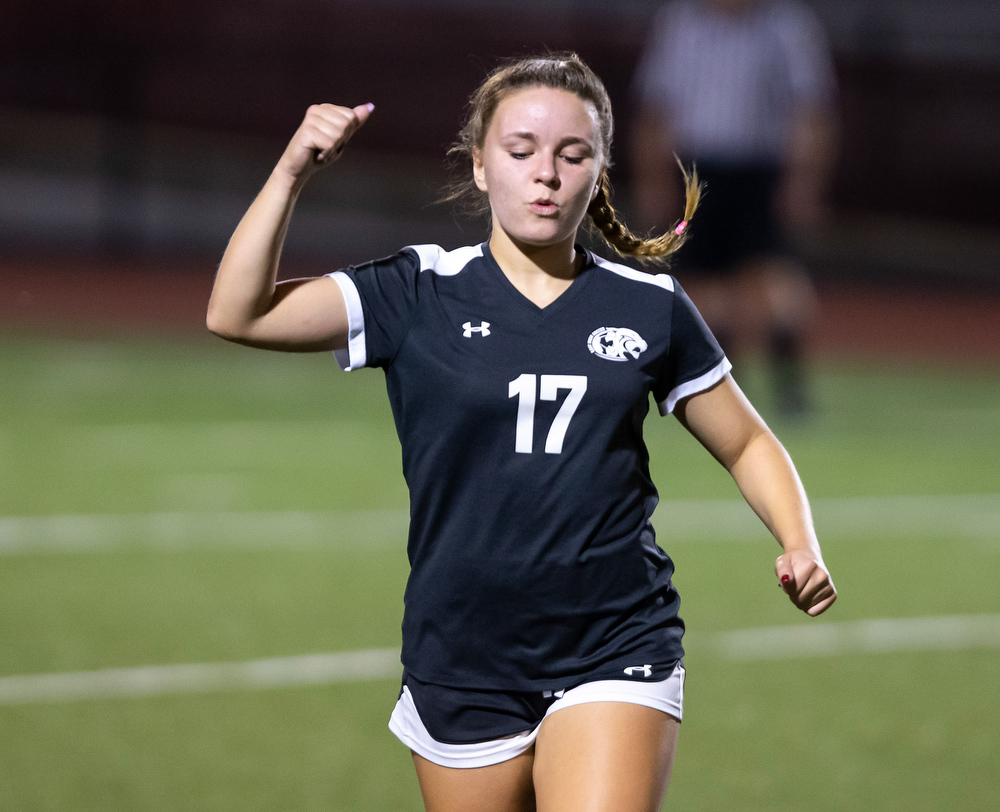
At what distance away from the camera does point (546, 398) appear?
2717 millimetres

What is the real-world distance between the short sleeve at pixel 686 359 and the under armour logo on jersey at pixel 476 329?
336 mm

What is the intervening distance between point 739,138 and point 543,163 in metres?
6.98

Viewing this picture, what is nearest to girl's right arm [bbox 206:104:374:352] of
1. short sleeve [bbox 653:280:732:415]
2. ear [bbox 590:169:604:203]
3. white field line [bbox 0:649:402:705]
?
ear [bbox 590:169:604:203]

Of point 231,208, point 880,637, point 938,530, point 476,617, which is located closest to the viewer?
point 476,617

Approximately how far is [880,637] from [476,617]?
3.11 metres

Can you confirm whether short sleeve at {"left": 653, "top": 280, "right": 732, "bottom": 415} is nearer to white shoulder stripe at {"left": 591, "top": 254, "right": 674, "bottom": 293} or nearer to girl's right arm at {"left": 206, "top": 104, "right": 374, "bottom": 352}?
white shoulder stripe at {"left": 591, "top": 254, "right": 674, "bottom": 293}

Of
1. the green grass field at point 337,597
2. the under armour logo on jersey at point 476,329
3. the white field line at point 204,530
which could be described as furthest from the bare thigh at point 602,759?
the white field line at point 204,530

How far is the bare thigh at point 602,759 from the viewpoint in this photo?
2594 millimetres

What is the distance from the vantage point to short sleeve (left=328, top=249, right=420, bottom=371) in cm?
275

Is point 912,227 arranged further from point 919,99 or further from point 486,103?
point 486,103

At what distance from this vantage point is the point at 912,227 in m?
23.2

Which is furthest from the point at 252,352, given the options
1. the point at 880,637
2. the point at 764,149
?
the point at 880,637

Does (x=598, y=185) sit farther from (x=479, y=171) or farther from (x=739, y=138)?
(x=739, y=138)

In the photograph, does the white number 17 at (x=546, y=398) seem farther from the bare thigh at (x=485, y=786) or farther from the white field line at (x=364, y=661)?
the white field line at (x=364, y=661)
